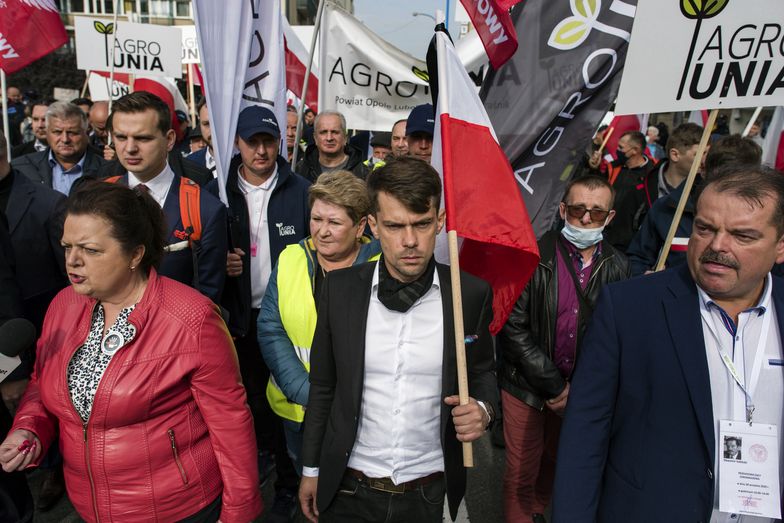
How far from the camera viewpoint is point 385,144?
776cm

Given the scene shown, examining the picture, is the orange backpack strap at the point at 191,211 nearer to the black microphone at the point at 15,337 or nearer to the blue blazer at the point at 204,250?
the blue blazer at the point at 204,250

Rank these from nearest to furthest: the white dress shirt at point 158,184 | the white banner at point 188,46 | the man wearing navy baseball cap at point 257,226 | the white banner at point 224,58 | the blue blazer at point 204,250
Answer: the blue blazer at point 204,250
the white dress shirt at point 158,184
the white banner at point 224,58
the man wearing navy baseball cap at point 257,226
the white banner at point 188,46

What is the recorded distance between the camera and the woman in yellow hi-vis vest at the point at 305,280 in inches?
105

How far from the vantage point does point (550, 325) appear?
298 cm

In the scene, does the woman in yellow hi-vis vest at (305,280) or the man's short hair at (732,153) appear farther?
the man's short hair at (732,153)

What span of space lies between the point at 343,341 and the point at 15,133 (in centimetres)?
1240

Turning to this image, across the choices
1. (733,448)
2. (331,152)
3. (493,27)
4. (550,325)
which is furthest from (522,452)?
(331,152)

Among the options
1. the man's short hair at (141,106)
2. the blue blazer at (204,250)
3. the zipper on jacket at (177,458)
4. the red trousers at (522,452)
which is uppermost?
the man's short hair at (141,106)

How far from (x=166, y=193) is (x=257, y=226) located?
0.65m

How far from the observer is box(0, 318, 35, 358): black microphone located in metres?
1.81

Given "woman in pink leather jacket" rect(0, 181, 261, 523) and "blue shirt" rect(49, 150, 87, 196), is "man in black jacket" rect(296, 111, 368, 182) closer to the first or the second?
"blue shirt" rect(49, 150, 87, 196)

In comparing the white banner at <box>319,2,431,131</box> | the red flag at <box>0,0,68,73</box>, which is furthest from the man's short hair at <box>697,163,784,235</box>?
the red flag at <box>0,0,68,73</box>

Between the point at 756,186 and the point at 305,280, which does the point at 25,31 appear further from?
the point at 756,186

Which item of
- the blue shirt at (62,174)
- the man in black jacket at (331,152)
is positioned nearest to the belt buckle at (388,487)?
the man in black jacket at (331,152)
